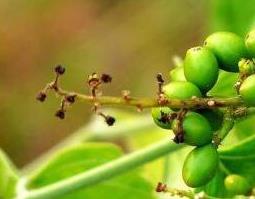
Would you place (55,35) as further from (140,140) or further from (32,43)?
(140,140)

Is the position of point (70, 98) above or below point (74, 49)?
below

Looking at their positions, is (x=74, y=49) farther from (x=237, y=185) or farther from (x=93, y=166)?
(x=237, y=185)

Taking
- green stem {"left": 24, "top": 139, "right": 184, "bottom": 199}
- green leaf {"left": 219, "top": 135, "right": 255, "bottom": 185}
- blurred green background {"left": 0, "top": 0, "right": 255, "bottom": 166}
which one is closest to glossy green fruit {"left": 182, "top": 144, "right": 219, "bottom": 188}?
green leaf {"left": 219, "top": 135, "right": 255, "bottom": 185}

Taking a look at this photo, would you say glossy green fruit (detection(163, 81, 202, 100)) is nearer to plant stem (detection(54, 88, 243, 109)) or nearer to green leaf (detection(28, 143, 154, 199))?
plant stem (detection(54, 88, 243, 109))

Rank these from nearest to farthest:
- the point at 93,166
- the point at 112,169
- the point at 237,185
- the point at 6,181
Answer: the point at 237,185 < the point at 112,169 < the point at 6,181 < the point at 93,166

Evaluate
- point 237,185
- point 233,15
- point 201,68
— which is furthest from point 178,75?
point 233,15

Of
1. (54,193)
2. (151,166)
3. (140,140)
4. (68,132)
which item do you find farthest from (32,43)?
(54,193)

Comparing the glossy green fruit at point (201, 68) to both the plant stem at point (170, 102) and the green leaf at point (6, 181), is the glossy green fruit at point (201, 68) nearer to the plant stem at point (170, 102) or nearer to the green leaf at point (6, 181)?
the plant stem at point (170, 102)
